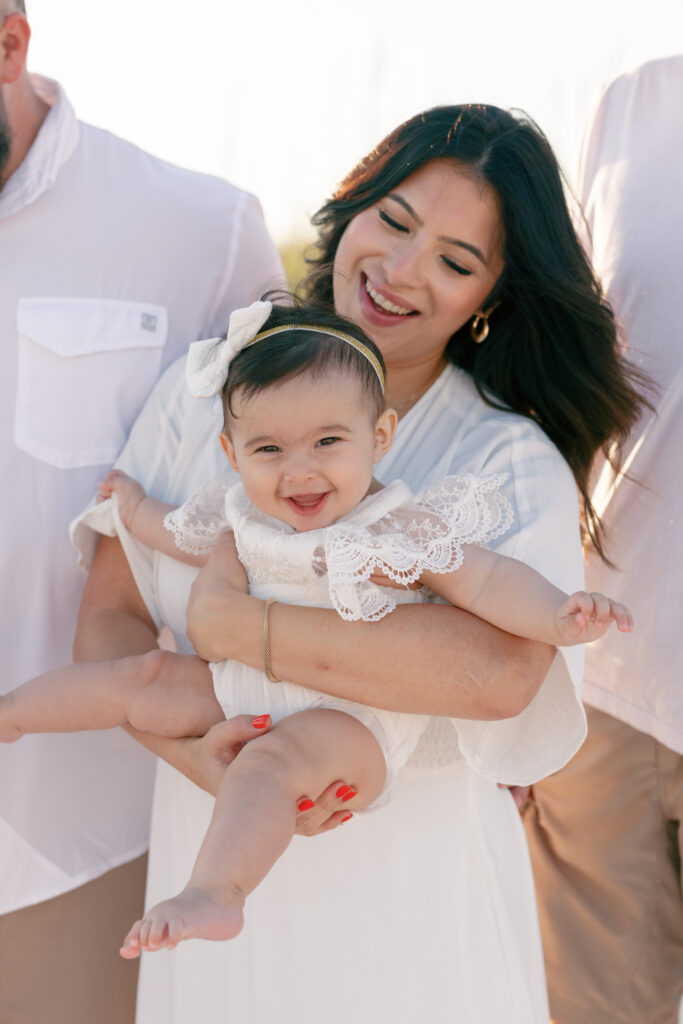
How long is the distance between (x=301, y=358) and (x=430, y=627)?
535 millimetres

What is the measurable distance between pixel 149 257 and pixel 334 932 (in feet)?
5.42

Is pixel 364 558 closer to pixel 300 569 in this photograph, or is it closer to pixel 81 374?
pixel 300 569

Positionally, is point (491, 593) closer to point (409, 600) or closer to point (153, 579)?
point (409, 600)

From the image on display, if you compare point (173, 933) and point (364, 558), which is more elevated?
point (364, 558)

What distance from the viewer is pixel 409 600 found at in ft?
6.27

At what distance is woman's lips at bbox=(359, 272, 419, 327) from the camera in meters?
2.24

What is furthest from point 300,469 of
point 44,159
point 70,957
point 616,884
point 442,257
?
point 616,884

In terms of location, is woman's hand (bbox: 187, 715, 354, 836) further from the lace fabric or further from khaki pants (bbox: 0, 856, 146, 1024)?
khaki pants (bbox: 0, 856, 146, 1024)

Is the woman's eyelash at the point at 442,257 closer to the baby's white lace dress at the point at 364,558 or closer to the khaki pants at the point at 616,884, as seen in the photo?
the baby's white lace dress at the point at 364,558

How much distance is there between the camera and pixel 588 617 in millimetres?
1570

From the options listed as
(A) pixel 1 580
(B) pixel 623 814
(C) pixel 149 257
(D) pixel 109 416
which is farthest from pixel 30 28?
(B) pixel 623 814

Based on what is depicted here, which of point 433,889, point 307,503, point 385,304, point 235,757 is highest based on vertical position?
point 385,304

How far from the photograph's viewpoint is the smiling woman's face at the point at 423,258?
7.23ft

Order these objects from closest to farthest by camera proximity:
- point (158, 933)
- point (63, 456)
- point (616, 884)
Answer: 1. point (158, 933)
2. point (63, 456)
3. point (616, 884)
